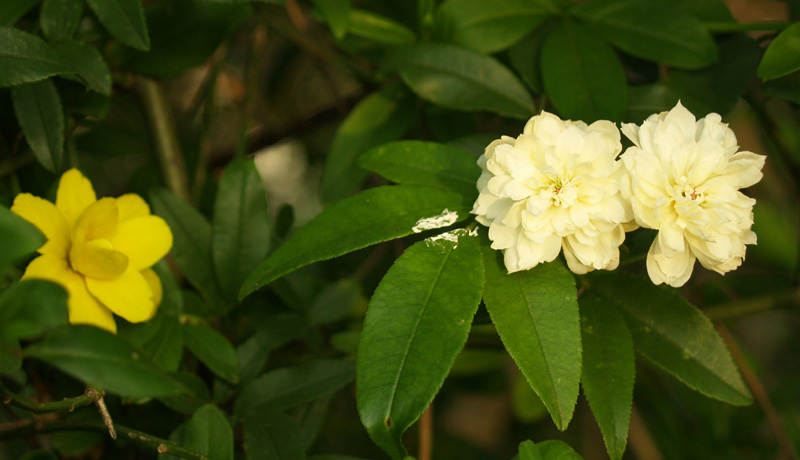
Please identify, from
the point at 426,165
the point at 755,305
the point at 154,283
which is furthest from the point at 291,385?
the point at 755,305

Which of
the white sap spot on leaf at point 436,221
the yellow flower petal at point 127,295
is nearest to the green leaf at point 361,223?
the white sap spot on leaf at point 436,221

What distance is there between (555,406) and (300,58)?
1179mm

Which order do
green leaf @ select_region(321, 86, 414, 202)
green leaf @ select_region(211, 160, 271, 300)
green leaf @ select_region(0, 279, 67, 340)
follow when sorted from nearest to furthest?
green leaf @ select_region(0, 279, 67, 340) < green leaf @ select_region(211, 160, 271, 300) < green leaf @ select_region(321, 86, 414, 202)

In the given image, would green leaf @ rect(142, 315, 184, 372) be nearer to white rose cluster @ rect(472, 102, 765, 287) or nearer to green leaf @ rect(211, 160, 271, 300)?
green leaf @ rect(211, 160, 271, 300)

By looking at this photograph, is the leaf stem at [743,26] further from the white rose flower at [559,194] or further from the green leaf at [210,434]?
the green leaf at [210,434]

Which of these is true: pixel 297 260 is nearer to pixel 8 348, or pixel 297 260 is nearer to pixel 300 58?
pixel 8 348

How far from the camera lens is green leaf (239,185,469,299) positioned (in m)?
0.57

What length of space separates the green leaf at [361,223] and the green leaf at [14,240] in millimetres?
180

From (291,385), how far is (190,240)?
0.22 metres

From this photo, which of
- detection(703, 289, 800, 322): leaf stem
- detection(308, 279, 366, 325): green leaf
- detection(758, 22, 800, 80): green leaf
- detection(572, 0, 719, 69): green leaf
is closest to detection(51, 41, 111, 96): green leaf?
detection(308, 279, 366, 325): green leaf

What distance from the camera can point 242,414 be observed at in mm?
699

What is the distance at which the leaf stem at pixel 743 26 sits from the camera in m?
0.71

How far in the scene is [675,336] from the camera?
25.7 inches

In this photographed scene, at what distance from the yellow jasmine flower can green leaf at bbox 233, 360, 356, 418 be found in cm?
15
